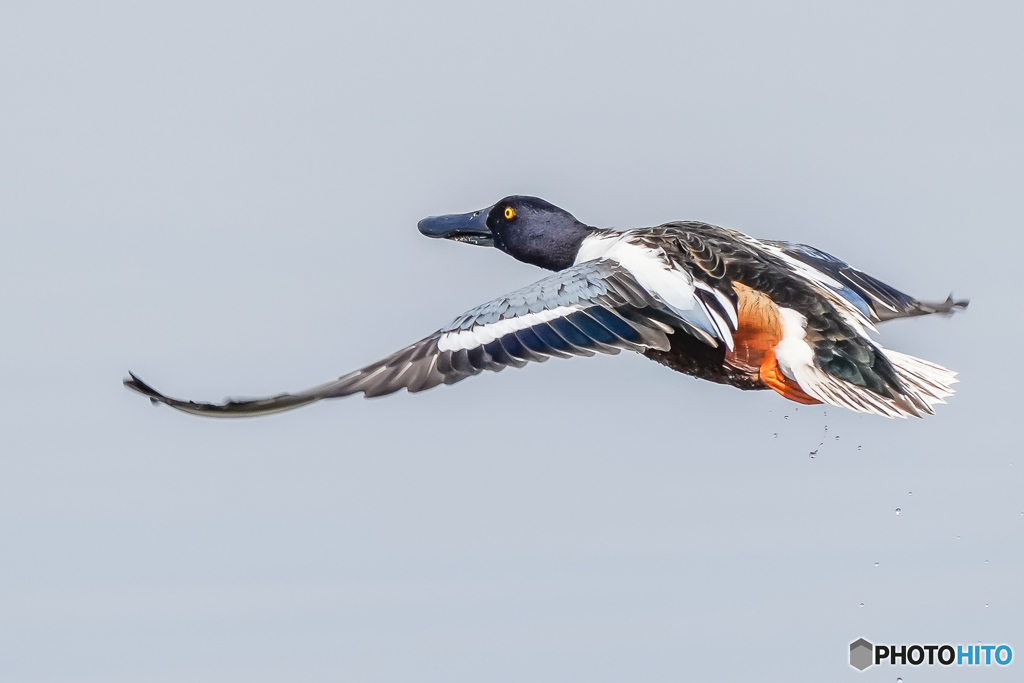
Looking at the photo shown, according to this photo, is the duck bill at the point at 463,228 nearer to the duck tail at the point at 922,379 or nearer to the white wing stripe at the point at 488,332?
the white wing stripe at the point at 488,332

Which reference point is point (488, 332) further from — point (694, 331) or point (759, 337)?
point (759, 337)

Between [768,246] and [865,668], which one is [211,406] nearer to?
[768,246]

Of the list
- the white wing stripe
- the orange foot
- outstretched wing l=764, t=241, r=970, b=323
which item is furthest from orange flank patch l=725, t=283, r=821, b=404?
the white wing stripe

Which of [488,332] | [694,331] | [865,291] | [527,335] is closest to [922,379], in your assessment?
[865,291]

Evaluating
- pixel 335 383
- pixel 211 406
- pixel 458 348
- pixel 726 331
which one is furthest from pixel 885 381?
pixel 211 406

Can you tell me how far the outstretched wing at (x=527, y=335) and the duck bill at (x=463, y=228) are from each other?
165 cm

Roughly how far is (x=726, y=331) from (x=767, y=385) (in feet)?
1.25

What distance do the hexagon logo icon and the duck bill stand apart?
8.83ft

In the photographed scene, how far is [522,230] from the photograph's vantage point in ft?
24.0

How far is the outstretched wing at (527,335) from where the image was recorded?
213 inches

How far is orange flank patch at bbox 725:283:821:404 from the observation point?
582 cm

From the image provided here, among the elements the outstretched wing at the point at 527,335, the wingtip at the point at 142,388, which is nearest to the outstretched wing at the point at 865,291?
the outstretched wing at the point at 527,335

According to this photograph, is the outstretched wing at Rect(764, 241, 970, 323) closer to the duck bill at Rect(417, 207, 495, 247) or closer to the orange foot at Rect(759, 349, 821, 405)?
the orange foot at Rect(759, 349, 821, 405)

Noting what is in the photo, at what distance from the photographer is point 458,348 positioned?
554 cm
